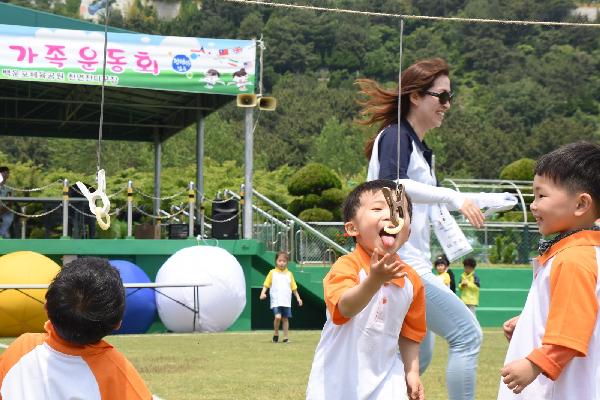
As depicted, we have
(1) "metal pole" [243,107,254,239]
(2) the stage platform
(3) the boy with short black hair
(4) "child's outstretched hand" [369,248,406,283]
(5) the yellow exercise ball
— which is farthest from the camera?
(1) "metal pole" [243,107,254,239]

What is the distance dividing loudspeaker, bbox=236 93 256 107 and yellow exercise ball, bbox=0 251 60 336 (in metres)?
4.95

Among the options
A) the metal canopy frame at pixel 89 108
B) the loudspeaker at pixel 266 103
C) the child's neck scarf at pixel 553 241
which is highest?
the metal canopy frame at pixel 89 108

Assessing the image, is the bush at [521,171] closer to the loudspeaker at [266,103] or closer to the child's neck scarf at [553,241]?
the loudspeaker at [266,103]

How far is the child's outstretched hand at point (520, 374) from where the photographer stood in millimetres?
3777

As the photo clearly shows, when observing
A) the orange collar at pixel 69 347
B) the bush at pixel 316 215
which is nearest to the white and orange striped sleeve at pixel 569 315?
the orange collar at pixel 69 347

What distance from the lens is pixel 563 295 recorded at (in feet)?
12.6

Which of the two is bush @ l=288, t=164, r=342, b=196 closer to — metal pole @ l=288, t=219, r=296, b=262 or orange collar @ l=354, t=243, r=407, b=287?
metal pole @ l=288, t=219, r=296, b=262

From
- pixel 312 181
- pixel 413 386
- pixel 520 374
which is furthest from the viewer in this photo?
pixel 312 181

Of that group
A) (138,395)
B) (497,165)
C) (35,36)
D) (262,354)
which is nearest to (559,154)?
(138,395)

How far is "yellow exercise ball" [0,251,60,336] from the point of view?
17.0 meters

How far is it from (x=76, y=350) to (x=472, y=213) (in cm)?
228

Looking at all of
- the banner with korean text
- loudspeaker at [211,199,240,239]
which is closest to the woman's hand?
the banner with korean text

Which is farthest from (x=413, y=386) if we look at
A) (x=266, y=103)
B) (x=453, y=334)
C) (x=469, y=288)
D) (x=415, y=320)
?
(x=266, y=103)

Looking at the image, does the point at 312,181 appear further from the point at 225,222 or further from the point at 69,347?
the point at 69,347
